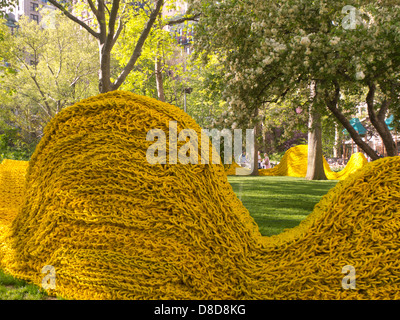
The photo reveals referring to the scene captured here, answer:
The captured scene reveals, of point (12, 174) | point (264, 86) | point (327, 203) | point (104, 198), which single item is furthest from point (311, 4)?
point (12, 174)

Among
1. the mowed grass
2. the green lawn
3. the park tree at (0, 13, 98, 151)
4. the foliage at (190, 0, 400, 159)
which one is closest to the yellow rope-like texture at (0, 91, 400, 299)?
the green lawn

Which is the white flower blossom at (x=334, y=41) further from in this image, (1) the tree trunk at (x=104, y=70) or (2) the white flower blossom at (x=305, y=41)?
(1) the tree trunk at (x=104, y=70)

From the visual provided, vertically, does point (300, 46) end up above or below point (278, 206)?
above

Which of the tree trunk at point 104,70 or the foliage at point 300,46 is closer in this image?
the foliage at point 300,46

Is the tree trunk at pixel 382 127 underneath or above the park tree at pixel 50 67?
underneath

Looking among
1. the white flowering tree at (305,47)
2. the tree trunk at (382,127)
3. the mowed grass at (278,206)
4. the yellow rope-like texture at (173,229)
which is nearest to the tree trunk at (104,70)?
the white flowering tree at (305,47)

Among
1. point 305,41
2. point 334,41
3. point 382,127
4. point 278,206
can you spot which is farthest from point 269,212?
point 334,41

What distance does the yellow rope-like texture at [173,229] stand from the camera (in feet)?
7.75

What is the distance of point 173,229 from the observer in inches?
104

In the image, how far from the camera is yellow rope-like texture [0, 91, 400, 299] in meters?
2.36

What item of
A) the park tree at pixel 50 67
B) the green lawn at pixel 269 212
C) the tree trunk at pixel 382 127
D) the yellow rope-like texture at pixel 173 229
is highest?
the park tree at pixel 50 67

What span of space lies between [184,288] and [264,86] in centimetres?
672

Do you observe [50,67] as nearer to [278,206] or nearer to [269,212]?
[278,206]

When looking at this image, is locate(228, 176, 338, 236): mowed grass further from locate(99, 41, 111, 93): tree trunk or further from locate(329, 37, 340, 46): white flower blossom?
locate(99, 41, 111, 93): tree trunk
